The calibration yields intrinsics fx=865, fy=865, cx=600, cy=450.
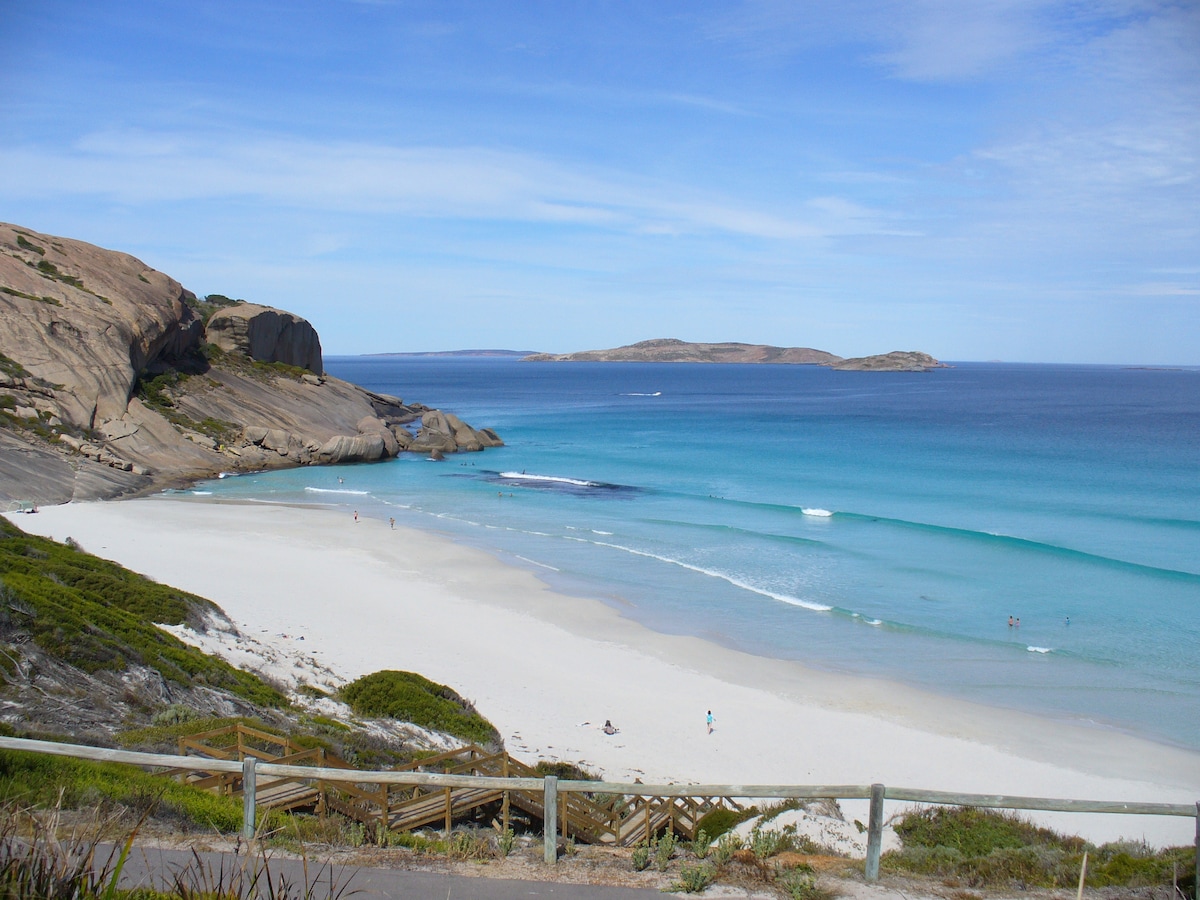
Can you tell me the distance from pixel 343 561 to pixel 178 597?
12901 millimetres

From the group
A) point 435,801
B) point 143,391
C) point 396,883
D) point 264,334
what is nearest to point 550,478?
point 143,391

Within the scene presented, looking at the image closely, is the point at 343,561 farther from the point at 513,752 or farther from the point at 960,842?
the point at 960,842

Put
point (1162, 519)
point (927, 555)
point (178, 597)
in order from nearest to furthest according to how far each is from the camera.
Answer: point (178, 597)
point (927, 555)
point (1162, 519)

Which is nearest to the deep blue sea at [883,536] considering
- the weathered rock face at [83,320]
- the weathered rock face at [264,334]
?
the weathered rock face at [83,320]

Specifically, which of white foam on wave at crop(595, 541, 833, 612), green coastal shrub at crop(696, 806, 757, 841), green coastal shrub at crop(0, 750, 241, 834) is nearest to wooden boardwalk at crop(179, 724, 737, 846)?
green coastal shrub at crop(696, 806, 757, 841)

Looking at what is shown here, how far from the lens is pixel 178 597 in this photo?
67.1 feet

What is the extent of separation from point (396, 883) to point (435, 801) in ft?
10.4

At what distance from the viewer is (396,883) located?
20.2ft

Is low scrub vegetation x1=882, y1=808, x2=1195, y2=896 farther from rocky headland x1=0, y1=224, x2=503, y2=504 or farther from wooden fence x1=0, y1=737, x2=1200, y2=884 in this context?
rocky headland x1=0, y1=224, x2=503, y2=504

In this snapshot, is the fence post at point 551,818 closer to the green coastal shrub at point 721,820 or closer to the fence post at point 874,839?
the fence post at point 874,839

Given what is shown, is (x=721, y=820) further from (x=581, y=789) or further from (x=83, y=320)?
(x=83, y=320)

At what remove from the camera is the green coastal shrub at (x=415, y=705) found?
52.3 ft

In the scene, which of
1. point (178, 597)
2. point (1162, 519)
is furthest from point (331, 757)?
point (1162, 519)

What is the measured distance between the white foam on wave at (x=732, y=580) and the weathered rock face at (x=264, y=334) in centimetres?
4412
